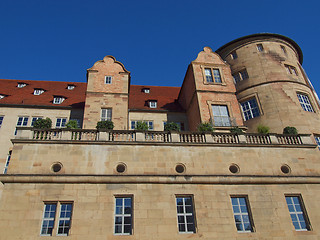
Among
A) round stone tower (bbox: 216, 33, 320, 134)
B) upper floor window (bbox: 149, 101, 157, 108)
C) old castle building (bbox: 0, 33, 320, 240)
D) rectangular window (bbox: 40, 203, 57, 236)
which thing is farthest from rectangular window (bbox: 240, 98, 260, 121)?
rectangular window (bbox: 40, 203, 57, 236)

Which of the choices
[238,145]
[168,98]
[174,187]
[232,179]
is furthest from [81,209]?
[168,98]

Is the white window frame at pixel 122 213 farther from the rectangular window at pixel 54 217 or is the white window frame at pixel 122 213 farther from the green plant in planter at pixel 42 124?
the green plant in planter at pixel 42 124

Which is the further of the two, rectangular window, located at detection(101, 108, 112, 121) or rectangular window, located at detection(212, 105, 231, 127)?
rectangular window, located at detection(101, 108, 112, 121)

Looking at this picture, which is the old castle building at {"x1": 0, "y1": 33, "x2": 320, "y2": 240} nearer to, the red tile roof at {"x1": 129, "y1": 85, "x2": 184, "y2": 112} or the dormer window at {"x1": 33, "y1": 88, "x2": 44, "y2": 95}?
the red tile roof at {"x1": 129, "y1": 85, "x2": 184, "y2": 112}

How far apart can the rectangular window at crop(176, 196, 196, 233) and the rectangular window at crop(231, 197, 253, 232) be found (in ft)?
7.88

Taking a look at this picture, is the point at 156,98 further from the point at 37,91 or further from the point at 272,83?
the point at 37,91

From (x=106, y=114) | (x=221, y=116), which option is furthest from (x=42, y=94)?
(x=221, y=116)

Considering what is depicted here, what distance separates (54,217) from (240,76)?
771 inches

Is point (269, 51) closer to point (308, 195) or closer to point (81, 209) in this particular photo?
point (308, 195)

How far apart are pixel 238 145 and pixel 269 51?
1294 cm

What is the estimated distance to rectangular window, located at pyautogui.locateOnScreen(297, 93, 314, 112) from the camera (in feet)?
71.9

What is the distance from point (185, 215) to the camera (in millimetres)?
13898

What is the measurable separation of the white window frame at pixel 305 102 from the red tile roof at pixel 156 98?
33.3ft

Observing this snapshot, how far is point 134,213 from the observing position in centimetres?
1345
